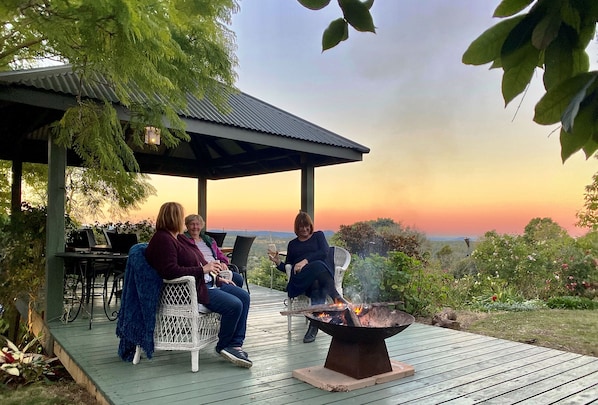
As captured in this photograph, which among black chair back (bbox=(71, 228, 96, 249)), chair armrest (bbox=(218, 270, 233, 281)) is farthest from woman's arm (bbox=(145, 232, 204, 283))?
black chair back (bbox=(71, 228, 96, 249))

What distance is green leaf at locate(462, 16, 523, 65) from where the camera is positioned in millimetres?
561

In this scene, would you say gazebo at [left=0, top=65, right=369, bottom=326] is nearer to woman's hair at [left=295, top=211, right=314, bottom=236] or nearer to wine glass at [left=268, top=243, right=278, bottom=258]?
woman's hair at [left=295, top=211, right=314, bottom=236]

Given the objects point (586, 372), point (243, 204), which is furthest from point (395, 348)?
point (243, 204)

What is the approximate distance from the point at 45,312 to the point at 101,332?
2.68 ft

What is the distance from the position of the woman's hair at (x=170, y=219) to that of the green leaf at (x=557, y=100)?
3.12 m

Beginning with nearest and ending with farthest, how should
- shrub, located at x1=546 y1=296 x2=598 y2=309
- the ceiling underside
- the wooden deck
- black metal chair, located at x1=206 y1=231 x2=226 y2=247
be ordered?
the wooden deck
the ceiling underside
shrub, located at x1=546 y1=296 x2=598 y2=309
black metal chair, located at x1=206 y1=231 x2=226 y2=247

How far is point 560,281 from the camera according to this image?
7.75 meters

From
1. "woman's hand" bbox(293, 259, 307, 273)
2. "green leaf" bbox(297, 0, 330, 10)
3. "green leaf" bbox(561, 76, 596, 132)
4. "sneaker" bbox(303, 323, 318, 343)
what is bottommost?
"sneaker" bbox(303, 323, 318, 343)

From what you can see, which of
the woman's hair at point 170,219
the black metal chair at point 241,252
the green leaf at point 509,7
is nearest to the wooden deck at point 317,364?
the woman's hair at point 170,219

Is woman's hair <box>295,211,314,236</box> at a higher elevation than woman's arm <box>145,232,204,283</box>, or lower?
higher

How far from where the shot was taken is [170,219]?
3352mm

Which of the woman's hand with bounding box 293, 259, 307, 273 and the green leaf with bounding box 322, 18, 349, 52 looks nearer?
the green leaf with bounding box 322, 18, 349, 52

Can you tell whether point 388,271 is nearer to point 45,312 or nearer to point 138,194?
point 45,312

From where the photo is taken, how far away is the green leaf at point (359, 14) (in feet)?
2.24
